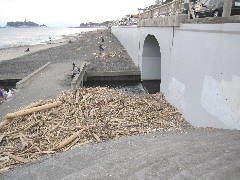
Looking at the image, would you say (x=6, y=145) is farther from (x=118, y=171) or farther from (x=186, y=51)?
(x=186, y=51)

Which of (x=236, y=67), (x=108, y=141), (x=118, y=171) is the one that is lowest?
(x=108, y=141)

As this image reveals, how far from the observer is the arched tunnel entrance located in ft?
74.3

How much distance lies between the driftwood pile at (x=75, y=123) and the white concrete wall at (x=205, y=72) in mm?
1380

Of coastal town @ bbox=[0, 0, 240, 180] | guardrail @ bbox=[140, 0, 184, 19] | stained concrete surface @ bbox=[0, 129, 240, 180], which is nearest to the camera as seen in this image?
stained concrete surface @ bbox=[0, 129, 240, 180]

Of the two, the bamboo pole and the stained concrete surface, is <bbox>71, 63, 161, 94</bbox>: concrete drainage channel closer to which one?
the bamboo pole

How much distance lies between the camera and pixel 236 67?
735 cm

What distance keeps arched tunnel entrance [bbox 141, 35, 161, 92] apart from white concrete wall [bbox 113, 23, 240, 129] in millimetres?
7842

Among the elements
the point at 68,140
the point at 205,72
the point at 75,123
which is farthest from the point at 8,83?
the point at 205,72

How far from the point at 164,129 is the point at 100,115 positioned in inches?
135

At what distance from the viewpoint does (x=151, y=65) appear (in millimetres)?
23250

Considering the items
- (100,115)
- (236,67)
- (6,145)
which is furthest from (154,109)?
(6,145)

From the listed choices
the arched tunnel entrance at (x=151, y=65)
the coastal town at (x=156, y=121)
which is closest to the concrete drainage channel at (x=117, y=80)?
the arched tunnel entrance at (x=151, y=65)

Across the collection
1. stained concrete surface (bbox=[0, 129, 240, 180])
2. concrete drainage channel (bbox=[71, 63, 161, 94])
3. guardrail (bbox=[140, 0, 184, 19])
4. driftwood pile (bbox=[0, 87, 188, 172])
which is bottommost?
concrete drainage channel (bbox=[71, 63, 161, 94])

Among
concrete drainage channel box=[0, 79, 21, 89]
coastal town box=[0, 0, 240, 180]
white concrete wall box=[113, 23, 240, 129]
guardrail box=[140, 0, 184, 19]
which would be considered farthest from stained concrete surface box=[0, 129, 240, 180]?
concrete drainage channel box=[0, 79, 21, 89]
